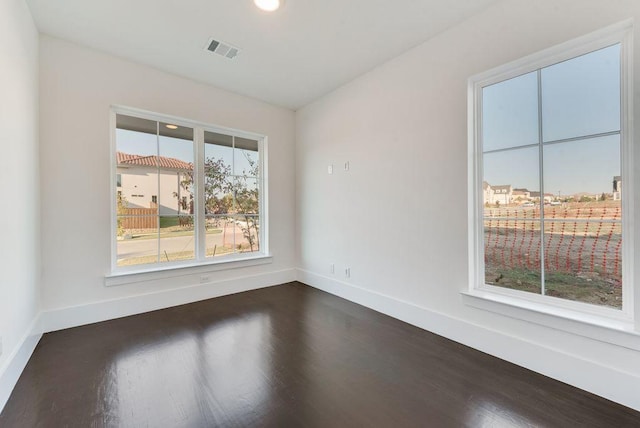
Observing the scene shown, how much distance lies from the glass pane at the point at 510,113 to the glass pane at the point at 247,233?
3.18m

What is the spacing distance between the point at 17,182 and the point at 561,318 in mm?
4014

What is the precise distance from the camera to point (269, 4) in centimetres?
222

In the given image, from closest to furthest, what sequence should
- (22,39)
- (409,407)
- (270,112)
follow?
(409,407)
(22,39)
(270,112)

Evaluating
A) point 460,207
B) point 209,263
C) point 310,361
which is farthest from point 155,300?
point 460,207

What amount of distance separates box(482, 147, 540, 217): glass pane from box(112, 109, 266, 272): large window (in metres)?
3.07

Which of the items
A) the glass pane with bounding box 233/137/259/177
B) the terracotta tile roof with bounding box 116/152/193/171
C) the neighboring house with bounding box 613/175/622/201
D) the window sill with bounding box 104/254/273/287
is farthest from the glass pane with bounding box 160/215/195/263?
the neighboring house with bounding box 613/175/622/201

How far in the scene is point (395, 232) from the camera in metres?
3.02

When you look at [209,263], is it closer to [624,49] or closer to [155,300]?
[155,300]

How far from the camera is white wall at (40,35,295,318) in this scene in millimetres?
2645

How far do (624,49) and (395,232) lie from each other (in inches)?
82.8

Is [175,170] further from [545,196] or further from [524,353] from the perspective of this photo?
[524,353]

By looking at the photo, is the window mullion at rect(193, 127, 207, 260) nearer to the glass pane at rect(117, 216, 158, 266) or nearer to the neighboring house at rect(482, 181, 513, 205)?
the glass pane at rect(117, 216, 158, 266)

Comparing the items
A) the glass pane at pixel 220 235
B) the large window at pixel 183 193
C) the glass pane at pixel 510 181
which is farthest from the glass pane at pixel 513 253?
the glass pane at pixel 220 235

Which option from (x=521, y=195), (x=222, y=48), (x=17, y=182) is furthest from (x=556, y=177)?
(x=17, y=182)
